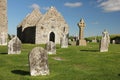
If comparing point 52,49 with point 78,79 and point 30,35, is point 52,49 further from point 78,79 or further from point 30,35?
point 30,35

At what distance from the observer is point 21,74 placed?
15.3 metres

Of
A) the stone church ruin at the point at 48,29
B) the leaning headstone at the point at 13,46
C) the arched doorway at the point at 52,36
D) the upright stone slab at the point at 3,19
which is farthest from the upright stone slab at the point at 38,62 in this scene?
the arched doorway at the point at 52,36

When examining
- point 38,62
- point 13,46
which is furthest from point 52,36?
point 38,62

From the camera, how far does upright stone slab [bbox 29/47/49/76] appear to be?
14828mm

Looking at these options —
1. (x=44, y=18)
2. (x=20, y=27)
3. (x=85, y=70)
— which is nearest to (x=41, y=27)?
(x=44, y=18)

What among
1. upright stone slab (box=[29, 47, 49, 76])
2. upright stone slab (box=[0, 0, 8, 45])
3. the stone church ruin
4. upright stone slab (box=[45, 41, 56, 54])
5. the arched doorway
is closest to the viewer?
upright stone slab (box=[29, 47, 49, 76])

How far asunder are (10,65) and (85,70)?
5345mm

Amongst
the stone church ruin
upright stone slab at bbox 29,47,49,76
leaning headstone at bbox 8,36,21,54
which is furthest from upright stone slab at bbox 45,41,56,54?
the stone church ruin

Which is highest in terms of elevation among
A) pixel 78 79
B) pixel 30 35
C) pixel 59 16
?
pixel 59 16

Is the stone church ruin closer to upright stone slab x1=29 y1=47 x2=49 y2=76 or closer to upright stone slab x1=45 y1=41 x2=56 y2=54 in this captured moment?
upright stone slab x1=45 y1=41 x2=56 y2=54

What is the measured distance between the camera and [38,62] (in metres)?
15.0

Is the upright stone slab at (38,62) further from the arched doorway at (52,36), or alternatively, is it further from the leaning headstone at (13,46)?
the arched doorway at (52,36)

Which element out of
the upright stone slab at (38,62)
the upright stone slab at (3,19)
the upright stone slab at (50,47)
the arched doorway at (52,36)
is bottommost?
the upright stone slab at (38,62)

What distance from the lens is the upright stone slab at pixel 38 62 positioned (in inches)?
584
